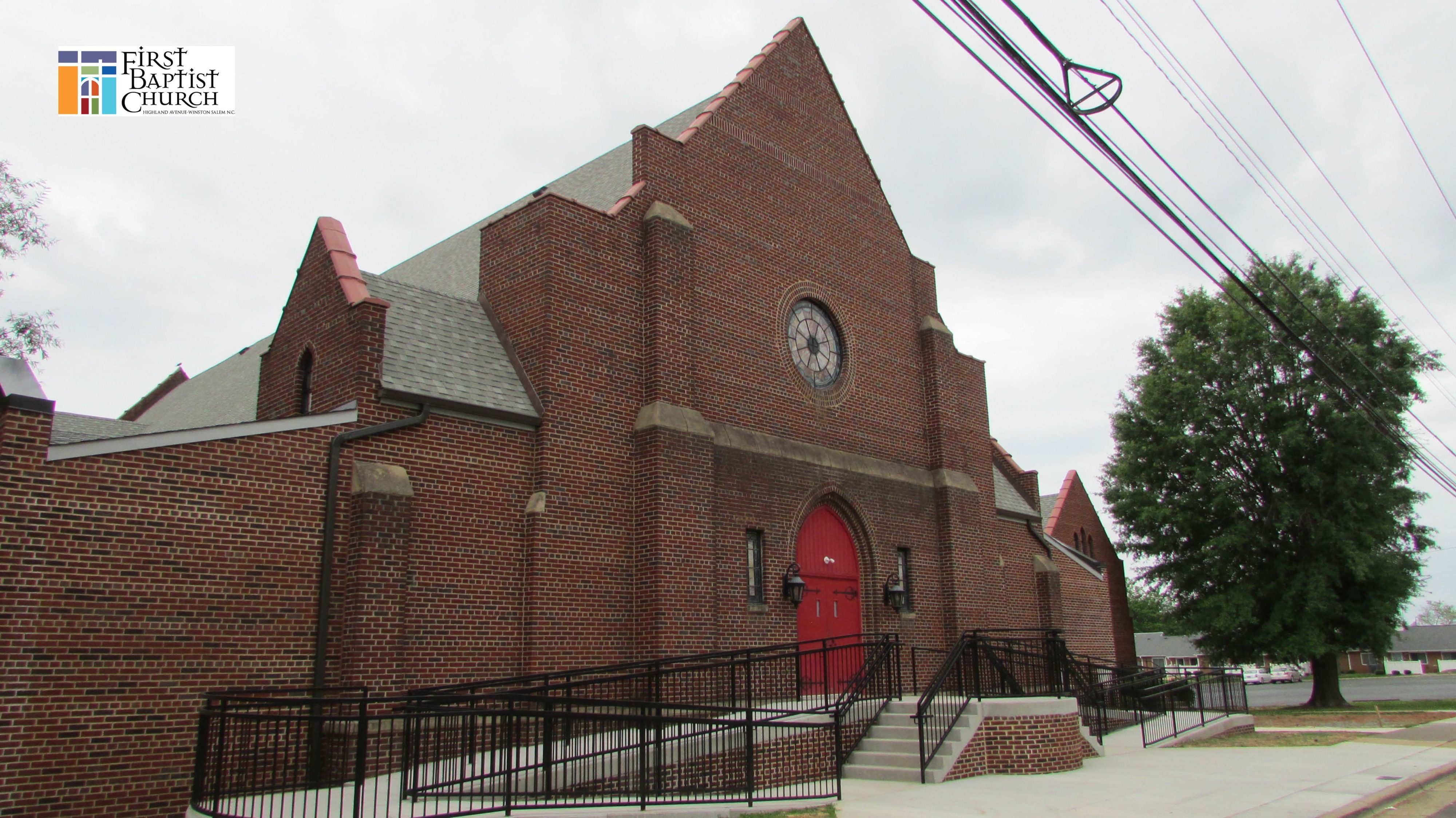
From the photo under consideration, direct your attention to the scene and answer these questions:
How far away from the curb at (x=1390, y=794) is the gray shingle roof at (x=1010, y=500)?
9.70m

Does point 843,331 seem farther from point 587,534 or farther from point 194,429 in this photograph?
point 194,429

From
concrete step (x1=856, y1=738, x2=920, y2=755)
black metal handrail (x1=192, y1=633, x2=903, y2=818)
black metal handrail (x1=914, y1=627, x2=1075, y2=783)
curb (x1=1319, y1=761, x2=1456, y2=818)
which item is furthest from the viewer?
concrete step (x1=856, y1=738, x2=920, y2=755)

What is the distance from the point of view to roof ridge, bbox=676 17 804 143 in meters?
16.3

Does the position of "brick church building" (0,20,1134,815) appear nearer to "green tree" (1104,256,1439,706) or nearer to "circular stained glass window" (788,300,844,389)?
"circular stained glass window" (788,300,844,389)

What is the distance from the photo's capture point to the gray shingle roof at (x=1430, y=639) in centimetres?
9362

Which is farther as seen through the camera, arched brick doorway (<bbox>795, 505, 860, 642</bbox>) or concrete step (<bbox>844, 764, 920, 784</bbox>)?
arched brick doorway (<bbox>795, 505, 860, 642</bbox>)

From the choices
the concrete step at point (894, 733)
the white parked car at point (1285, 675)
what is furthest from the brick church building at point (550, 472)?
the white parked car at point (1285, 675)

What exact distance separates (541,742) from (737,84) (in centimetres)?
1130

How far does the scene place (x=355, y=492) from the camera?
11305 mm

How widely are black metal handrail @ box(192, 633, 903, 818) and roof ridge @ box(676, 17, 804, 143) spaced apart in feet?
27.8

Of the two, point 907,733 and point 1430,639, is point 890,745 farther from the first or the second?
point 1430,639

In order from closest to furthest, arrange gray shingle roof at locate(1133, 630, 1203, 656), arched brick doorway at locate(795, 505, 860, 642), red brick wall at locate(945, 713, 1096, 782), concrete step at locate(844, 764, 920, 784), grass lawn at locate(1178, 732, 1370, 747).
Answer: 1. concrete step at locate(844, 764, 920, 784)
2. red brick wall at locate(945, 713, 1096, 782)
3. arched brick doorway at locate(795, 505, 860, 642)
4. grass lawn at locate(1178, 732, 1370, 747)
5. gray shingle roof at locate(1133, 630, 1203, 656)

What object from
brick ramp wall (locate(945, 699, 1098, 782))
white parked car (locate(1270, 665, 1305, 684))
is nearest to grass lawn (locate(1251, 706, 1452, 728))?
brick ramp wall (locate(945, 699, 1098, 782))

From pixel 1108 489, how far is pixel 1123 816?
79.3ft
